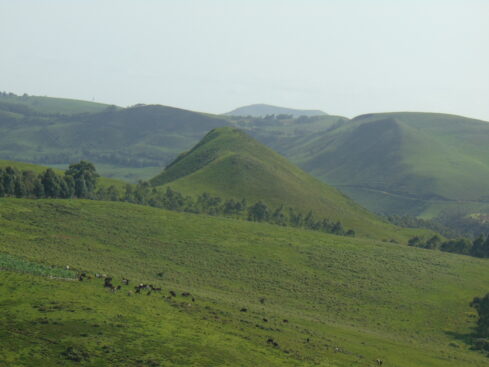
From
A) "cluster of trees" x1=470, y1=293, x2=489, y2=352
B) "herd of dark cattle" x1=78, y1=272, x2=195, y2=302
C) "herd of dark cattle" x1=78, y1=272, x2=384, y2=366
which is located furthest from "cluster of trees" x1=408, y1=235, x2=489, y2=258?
"herd of dark cattle" x1=78, y1=272, x2=195, y2=302

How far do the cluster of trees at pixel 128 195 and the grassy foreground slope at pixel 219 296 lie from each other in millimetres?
14374

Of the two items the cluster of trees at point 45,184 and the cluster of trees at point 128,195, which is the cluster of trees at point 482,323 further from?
the cluster of trees at point 45,184

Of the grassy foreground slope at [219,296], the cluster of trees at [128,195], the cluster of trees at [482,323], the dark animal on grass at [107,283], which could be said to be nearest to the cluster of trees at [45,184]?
→ the cluster of trees at [128,195]

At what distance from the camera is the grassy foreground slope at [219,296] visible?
5059 cm

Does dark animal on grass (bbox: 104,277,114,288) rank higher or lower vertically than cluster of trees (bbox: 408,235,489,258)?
lower

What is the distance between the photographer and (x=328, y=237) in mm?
135875

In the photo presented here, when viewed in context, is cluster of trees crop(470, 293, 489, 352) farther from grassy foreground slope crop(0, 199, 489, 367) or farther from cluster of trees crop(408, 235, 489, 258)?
cluster of trees crop(408, 235, 489, 258)

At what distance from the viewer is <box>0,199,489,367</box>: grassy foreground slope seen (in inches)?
1992

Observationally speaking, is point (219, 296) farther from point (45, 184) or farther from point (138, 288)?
point (45, 184)

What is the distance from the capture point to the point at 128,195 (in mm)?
164500

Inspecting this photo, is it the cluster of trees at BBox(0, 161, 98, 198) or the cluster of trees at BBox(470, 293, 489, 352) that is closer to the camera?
the cluster of trees at BBox(470, 293, 489, 352)

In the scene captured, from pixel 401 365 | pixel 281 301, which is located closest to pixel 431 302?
pixel 281 301

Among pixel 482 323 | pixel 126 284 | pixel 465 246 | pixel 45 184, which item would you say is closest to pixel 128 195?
pixel 45 184

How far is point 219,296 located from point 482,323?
46568mm
